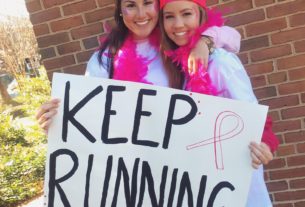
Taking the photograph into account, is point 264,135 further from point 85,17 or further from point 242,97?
point 85,17

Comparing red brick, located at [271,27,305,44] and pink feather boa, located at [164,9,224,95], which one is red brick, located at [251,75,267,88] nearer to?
red brick, located at [271,27,305,44]

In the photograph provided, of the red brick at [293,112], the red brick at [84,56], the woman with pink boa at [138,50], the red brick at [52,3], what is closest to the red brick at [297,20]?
the red brick at [293,112]

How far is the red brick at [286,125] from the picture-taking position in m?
2.46

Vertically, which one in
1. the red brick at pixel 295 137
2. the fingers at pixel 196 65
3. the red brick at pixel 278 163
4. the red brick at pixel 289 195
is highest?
the fingers at pixel 196 65

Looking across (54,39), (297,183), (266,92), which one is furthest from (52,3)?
(297,183)

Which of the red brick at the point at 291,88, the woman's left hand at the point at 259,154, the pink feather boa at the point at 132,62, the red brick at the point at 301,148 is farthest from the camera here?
the red brick at the point at 301,148

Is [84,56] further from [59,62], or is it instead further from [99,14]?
[99,14]

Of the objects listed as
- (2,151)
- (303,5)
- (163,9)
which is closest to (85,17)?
(163,9)

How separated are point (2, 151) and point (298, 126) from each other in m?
4.58

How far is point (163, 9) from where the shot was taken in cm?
155

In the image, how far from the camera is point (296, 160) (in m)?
2.54

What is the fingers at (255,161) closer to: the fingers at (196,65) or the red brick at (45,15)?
the fingers at (196,65)

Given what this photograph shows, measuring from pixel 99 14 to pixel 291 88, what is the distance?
47.9 inches

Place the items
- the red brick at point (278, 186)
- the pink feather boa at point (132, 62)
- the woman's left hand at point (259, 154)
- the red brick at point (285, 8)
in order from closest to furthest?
1. the woman's left hand at point (259, 154)
2. the pink feather boa at point (132, 62)
3. the red brick at point (285, 8)
4. the red brick at point (278, 186)
